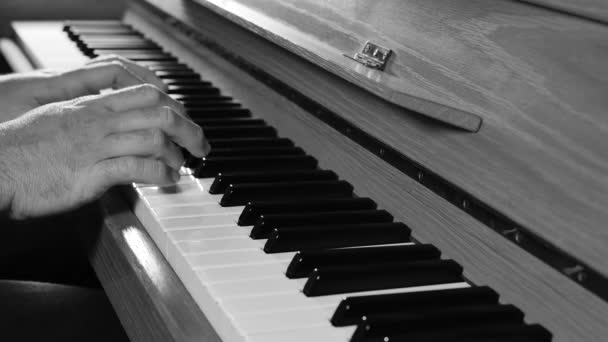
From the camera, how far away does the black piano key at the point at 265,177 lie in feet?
4.42

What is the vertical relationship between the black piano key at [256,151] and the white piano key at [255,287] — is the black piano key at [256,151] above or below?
above

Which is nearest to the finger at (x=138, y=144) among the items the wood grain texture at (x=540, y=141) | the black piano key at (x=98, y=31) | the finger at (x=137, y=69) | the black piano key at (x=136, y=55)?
the wood grain texture at (x=540, y=141)

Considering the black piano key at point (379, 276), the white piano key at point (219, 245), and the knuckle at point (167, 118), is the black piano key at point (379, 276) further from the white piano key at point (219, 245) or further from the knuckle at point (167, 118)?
the knuckle at point (167, 118)

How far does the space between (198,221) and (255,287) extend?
0.25m

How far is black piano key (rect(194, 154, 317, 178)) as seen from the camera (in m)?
1.42

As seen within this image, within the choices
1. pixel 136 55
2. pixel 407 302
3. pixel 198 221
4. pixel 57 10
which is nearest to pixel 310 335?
pixel 407 302

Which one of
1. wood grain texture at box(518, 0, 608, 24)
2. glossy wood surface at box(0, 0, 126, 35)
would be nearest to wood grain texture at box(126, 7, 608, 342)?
wood grain texture at box(518, 0, 608, 24)

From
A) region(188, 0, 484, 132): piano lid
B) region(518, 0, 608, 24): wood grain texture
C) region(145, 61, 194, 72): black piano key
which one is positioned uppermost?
region(518, 0, 608, 24): wood grain texture

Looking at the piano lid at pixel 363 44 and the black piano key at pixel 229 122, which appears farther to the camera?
the black piano key at pixel 229 122

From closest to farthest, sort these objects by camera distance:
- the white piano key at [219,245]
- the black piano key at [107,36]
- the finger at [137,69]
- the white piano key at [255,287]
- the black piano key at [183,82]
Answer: the white piano key at [255,287], the white piano key at [219,245], the finger at [137,69], the black piano key at [183,82], the black piano key at [107,36]

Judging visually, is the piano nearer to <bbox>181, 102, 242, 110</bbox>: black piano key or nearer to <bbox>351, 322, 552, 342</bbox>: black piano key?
<bbox>351, 322, 552, 342</bbox>: black piano key

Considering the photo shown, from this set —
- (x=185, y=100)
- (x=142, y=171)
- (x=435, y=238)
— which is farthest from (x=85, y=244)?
(x=435, y=238)

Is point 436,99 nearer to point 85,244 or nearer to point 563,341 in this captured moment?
point 563,341

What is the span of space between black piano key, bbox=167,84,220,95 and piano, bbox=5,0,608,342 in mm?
382
